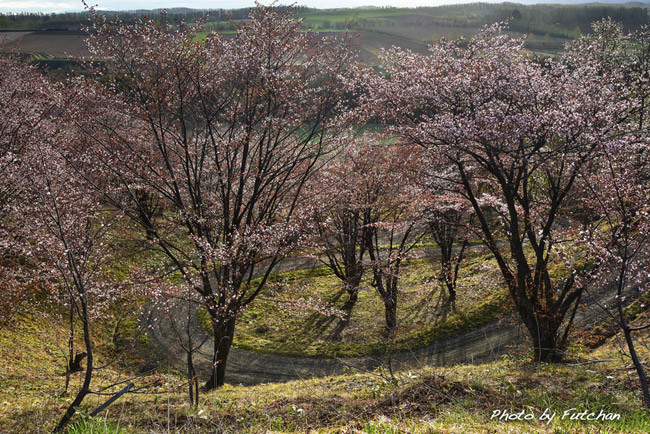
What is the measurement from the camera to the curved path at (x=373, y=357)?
16016mm

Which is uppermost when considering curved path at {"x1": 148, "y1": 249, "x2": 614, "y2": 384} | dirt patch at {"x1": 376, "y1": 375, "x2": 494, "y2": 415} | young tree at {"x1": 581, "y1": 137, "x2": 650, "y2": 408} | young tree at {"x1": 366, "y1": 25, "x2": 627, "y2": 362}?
young tree at {"x1": 366, "y1": 25, "x2": 627, "y2": 362}

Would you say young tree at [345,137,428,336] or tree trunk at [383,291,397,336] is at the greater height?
young tree at [345,137,428,336]

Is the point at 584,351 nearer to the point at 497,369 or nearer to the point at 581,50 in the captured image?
the point at 497,369

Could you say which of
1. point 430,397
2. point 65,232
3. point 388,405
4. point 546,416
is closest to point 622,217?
point 546,416

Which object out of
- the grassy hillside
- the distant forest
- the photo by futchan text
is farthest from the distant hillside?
the photo by futchan text

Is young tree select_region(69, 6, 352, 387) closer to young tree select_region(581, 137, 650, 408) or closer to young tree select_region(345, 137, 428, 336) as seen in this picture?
young tree select_region(345, 137, 428, 336)

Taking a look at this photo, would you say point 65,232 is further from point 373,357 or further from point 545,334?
point 545,334

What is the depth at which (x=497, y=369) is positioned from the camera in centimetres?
1016

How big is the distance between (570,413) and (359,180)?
14143mm

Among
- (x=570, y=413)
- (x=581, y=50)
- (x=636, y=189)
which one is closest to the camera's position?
(x=570, y=413)

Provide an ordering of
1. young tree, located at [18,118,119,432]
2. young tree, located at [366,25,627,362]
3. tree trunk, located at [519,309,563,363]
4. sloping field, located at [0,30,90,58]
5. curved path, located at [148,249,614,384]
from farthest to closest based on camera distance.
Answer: sloping field, located at [0,30,90,58] → curved path, located at [148,249,614,384] → tree trunk, located at [519,309,563,363] → young tree, located at [366,25,627,362] → young tree, located at [18,118,119,432]

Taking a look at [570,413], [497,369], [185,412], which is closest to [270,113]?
[185,412]

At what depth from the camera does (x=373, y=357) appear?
16.1 meters

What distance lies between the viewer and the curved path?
52.5 feet
